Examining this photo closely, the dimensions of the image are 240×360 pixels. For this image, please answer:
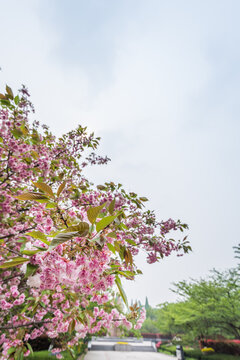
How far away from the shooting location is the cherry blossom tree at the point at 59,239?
3.08 feet

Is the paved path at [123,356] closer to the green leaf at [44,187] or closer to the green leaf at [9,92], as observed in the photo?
the green leaf at [9,92]

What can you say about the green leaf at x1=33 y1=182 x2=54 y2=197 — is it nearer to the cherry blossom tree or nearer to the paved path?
the cherry blossom tree

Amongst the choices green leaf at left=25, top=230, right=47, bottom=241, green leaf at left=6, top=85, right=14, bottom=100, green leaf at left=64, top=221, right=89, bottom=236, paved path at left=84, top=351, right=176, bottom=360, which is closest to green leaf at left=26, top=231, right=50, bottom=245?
green leaf at left=25, top=230, right=47, bottom=241

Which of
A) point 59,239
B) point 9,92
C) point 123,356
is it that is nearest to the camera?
point 59,239

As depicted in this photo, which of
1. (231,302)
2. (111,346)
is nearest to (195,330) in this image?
(231,302)

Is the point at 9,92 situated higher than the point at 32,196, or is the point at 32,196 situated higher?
the point at 9,92

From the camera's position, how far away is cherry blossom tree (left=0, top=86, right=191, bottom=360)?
938mm

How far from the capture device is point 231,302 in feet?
34.1

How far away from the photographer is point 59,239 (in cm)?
68

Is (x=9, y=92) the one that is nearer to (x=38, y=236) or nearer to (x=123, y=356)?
(x=38, y=236)

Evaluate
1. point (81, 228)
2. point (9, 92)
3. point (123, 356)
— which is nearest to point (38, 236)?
point (81, 228)

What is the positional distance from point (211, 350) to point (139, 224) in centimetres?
1492

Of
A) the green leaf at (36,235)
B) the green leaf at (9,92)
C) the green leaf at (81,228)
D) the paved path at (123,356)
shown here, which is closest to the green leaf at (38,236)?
the green leaf at (36,235)

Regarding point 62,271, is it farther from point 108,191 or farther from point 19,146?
point 19,146
